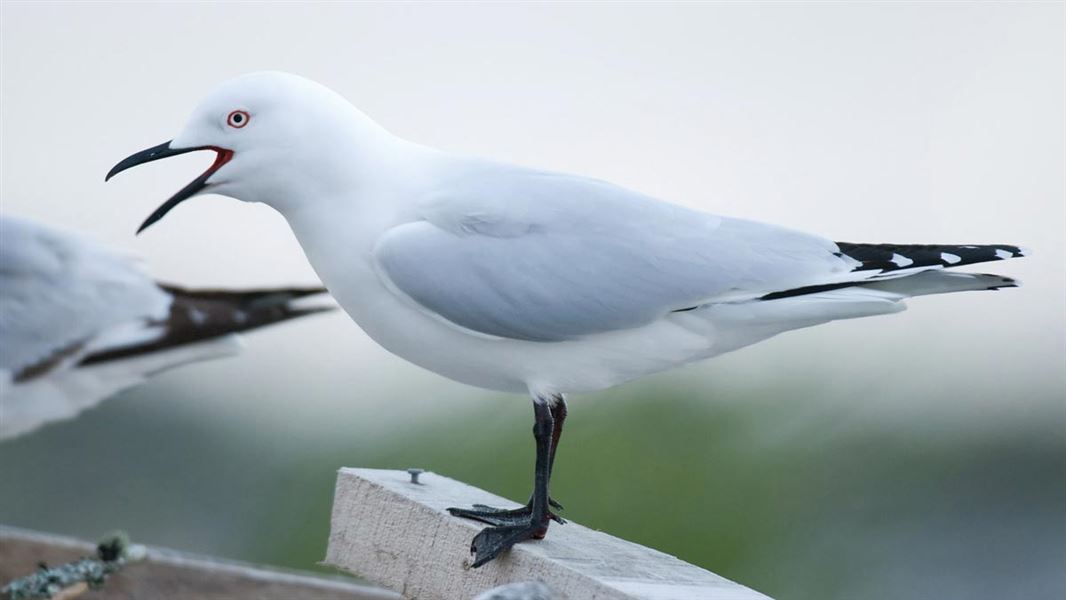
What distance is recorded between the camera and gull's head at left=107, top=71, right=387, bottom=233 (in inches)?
58.0

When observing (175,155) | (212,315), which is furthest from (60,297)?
(175,155)

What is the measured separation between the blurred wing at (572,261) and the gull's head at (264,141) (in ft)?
0.41

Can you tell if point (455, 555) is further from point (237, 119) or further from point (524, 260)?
point (237, 119)

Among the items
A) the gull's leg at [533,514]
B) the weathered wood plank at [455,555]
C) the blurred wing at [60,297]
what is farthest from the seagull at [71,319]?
the gull's leg at [533,514]

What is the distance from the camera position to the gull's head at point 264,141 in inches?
58.0

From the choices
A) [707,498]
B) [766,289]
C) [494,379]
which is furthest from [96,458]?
[766,289]

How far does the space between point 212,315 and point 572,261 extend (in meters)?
0.71

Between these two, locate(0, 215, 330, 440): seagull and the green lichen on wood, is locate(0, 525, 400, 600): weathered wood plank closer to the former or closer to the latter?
the green lichen on wood

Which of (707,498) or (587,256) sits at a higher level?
(587,256)

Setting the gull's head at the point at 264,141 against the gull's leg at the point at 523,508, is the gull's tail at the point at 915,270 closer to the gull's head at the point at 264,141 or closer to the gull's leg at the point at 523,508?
the gull's leg at the point at 523,508

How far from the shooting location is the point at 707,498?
368cm

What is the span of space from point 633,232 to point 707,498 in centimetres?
232

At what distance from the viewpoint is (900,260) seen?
1424mm

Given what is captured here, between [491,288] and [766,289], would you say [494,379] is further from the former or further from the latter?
[766,289]
